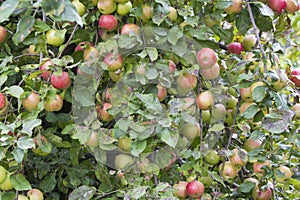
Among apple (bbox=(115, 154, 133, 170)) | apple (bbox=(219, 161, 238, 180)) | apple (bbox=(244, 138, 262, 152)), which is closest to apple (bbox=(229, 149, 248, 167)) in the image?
apple (bbox=(219, 161, 238, 180))

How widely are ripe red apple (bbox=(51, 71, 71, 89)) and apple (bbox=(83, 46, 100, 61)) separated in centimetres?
7

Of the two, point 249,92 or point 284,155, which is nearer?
point 249,92

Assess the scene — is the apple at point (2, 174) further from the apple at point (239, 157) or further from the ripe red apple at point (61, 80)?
the apple at point (239, 157)

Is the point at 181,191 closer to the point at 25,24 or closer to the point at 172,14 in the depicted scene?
the point at 172,14

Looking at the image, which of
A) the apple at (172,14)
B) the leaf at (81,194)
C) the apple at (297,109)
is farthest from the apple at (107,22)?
the apple at (297,109)

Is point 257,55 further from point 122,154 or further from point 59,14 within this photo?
point 59,14

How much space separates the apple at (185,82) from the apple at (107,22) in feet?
0.69

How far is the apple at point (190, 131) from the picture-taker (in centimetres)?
126

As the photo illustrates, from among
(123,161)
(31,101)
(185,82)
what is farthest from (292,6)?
(31,101)

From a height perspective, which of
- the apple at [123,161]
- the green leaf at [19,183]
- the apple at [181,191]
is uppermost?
the green leaf at [19,183]

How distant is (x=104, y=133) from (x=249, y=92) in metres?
0.39

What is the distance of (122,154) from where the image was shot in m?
1.26

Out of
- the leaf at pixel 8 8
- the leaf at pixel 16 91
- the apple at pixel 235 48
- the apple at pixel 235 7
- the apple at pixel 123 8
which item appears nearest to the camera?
the leaf at pixel 8 8

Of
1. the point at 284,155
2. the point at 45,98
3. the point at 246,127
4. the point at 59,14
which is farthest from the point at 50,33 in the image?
the point at 284,155
